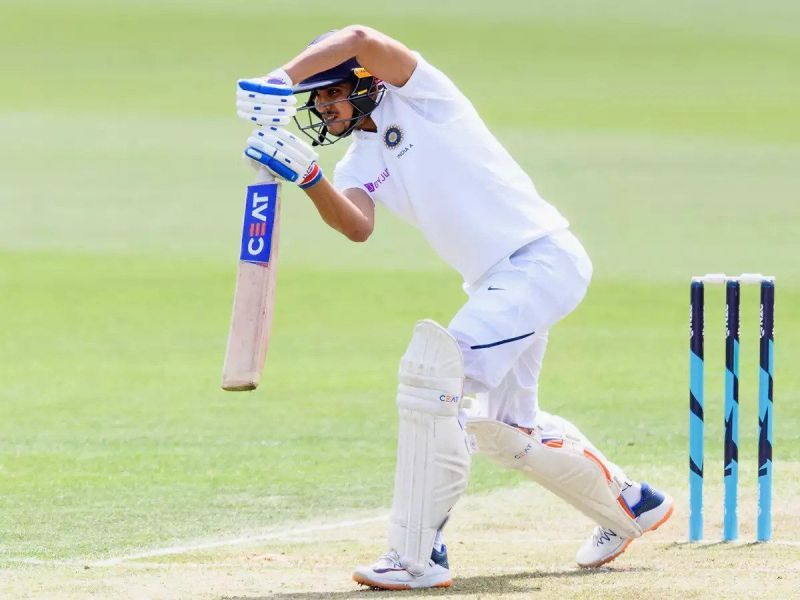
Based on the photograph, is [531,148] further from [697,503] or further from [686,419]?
[697,503]

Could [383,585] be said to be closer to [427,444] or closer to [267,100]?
[427,444]

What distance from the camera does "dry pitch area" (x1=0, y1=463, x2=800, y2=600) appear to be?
3869mm

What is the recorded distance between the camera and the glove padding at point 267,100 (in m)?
3.81

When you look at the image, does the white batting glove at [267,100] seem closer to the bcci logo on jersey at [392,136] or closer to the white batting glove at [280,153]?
the white batting glove at [280,153]

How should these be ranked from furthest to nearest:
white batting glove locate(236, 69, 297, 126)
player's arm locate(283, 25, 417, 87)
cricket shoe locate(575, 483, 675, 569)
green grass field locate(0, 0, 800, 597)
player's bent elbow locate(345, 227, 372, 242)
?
green grass field locate(0, 0, 800, 597)
cricket shoe locate(575, 483, 675, 569)
player's bent elbow locate(345, 227, 372, 242)
player's arm locate(283, 25, 417, 87)
white batting glove locate(236, 69, 297, 126)

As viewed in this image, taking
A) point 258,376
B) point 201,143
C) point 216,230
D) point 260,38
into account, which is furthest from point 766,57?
point 258,376

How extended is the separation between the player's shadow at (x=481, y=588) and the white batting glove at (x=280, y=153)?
958 mm

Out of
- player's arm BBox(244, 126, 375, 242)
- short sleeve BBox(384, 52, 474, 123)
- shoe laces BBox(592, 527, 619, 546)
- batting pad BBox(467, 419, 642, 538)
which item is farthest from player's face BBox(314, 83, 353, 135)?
shoe laces BBox(592, 527, 619, 546)

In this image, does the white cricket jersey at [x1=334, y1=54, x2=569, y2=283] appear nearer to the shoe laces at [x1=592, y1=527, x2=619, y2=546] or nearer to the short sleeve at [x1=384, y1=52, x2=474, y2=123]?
the short sleeve at [x1=384, y1=52, x2=474, y2=123]

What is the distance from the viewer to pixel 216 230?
51.6 feet

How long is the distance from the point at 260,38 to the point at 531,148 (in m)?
11.2

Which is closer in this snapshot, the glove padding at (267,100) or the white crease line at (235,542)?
the glove padding at (267,100)

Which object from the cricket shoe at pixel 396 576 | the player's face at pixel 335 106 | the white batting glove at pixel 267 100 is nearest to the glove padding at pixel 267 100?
the white batting glove at pixel 267 100

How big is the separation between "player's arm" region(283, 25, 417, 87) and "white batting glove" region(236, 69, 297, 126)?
0.06 metres
